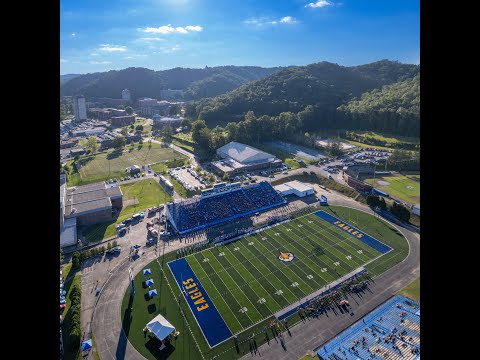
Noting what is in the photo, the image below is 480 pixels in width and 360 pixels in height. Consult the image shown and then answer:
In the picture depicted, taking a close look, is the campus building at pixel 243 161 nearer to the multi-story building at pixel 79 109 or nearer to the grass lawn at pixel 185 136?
the grass lawn at pixel 185 136

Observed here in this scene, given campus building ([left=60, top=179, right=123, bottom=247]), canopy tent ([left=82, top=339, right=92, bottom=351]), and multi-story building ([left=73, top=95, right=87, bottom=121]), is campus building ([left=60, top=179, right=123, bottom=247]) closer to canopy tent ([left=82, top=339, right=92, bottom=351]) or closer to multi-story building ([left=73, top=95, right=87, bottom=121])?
canopy tent ([left=82, top=339, right=92, bottom=351])

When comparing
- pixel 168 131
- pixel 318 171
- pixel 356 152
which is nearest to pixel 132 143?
pixel 168 131

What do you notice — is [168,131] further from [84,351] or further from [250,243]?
[84,351]

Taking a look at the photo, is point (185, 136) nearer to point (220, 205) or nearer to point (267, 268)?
point (220, 205)

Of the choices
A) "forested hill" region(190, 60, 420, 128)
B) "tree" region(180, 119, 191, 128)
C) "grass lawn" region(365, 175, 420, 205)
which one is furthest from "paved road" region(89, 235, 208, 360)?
"forested hill" region(190, 60, 420, 128)

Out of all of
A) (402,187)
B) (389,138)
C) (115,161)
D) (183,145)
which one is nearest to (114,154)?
(115,161)

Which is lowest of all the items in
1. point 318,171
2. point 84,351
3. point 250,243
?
point 84,351

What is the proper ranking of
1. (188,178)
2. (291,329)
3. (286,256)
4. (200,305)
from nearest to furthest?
(291,329), (200,305), (286,256), (188,178)
